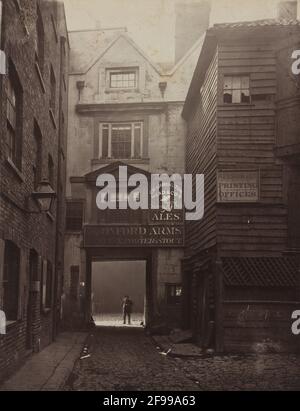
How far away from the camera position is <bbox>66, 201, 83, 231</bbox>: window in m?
22.4

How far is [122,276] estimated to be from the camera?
42594mm

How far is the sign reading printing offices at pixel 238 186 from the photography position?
1473 cm

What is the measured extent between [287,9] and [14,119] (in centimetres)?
1151

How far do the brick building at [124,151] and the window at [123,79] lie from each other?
41 millimetres

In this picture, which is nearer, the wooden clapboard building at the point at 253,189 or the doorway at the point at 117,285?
the wooden clapboard building at the point at 253,189

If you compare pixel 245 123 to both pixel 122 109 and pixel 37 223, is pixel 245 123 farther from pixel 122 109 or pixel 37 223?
pixel 122 109

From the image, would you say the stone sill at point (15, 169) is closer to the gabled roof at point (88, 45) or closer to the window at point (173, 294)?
the window at point (173, 294)

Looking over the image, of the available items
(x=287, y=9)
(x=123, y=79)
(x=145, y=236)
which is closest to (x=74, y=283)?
(x=145, y=236)

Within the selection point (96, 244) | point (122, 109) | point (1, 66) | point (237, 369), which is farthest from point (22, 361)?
point (122, 109)

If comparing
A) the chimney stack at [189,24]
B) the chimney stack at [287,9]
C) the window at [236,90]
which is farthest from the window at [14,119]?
the chimney stack at [189,24]

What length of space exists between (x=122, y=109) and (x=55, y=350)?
11445mm

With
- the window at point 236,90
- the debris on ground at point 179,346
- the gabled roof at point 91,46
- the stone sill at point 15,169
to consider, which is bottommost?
the debris on ground at point 179,346

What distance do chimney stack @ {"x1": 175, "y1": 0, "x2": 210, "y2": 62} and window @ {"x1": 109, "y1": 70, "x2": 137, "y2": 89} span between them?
2156mm

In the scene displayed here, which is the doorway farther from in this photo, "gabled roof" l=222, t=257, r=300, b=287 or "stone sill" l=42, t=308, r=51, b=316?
"gabled roof" l=222, t=257, r=300, b=287
